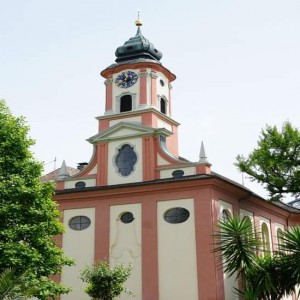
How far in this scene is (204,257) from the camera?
97.3 feet

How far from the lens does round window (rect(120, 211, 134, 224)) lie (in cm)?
3234

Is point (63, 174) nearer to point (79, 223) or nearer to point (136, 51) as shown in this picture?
point (79, 223)

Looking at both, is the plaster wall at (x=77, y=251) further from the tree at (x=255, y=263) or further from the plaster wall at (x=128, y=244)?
the tree at (x=255, y=263)

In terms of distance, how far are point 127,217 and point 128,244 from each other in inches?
64.1

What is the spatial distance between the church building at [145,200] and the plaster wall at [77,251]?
2.3 inches

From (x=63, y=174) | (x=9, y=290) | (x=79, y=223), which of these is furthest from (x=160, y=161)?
(x=9, y=290)

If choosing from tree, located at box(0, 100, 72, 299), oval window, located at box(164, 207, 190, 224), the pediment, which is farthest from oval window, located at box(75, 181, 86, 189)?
tree, located at box(0, 100, 72, 299)

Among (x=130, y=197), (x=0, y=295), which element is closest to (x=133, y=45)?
(x=130, y=197)

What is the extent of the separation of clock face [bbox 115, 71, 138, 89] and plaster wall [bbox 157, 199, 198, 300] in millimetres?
9155

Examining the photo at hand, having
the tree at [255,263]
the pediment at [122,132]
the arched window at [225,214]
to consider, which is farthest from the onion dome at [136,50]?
the tree at [255,263]

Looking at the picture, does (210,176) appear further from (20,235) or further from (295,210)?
(295,210)

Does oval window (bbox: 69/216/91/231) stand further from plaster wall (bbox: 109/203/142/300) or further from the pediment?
the pediment

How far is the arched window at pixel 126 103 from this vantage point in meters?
36.2

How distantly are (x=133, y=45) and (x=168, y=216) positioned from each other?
12717mm
